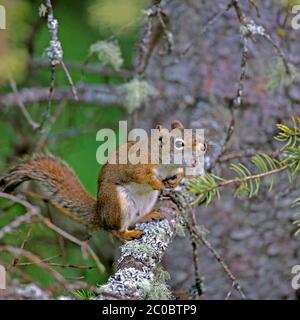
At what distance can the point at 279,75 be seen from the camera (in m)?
1.92

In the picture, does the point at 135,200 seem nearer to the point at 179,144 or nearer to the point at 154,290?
the point at 179,144

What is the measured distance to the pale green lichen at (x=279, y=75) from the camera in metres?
1.85

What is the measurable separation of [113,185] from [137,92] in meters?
0.35

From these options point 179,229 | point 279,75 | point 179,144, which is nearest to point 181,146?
point 179,144

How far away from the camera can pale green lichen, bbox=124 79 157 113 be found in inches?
78.5

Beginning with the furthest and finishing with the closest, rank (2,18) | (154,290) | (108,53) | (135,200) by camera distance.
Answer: (108,53)
(135,200)
(2,18)
(154,290)

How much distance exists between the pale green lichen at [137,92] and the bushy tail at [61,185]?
289mm

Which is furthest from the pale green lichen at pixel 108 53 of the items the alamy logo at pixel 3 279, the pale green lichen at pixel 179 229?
the alamy logo at pixel 3 279

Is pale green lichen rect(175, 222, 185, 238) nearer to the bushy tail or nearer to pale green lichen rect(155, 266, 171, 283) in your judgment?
pale green lichen rect(155, 266, 171, 283)

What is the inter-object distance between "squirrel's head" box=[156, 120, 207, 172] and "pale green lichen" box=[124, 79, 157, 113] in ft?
1.12

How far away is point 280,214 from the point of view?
2.09 meters

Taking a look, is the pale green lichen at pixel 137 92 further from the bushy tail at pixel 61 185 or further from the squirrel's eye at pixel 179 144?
the squirrel's eye at pixel 179 144
